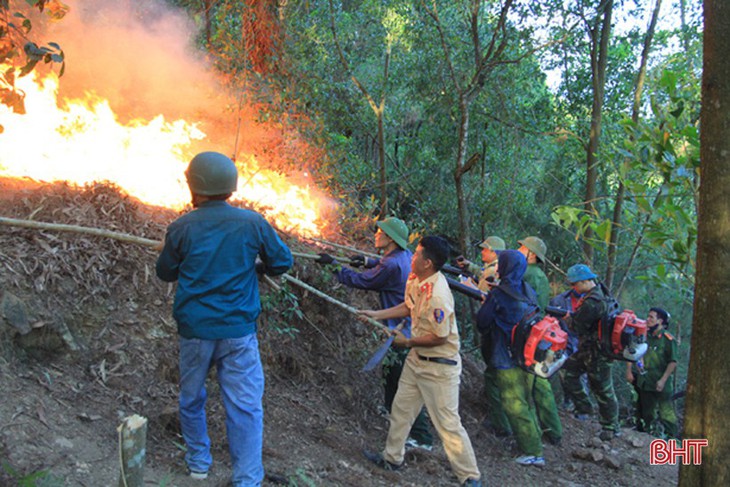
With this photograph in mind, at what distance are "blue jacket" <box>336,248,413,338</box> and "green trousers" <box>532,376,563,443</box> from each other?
97.0 inches

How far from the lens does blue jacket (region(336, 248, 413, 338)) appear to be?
667cm

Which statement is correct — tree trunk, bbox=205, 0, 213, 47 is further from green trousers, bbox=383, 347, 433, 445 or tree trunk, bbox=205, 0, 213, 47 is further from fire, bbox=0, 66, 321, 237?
green trousers, bbox=383, 347, 433, 445

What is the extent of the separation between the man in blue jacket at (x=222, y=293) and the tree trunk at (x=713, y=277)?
104 inches

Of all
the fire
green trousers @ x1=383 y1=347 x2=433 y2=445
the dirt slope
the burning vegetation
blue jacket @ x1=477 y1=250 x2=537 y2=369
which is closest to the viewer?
the dirt slope

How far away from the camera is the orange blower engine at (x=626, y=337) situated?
7992 millimetres

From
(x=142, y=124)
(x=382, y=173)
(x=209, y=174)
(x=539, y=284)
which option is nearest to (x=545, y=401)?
(x=539, y=284)

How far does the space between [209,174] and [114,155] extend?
463 cm

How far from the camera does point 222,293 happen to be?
4.22 meters

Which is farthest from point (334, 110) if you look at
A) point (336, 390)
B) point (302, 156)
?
point (336, 390)

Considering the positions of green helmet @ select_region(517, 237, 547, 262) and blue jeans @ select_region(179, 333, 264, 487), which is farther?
green helmet @ select_region(517, 237, 547, 262)

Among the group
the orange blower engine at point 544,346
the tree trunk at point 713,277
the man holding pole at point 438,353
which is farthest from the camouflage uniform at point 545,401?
the tree trunk at point 713,277

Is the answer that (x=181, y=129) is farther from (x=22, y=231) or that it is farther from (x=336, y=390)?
(x=336, y=390)

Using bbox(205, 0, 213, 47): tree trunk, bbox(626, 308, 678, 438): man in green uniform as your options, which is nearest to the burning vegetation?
bbox(205, 0, 213, 47): tree trunk

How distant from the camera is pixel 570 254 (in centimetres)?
1642
